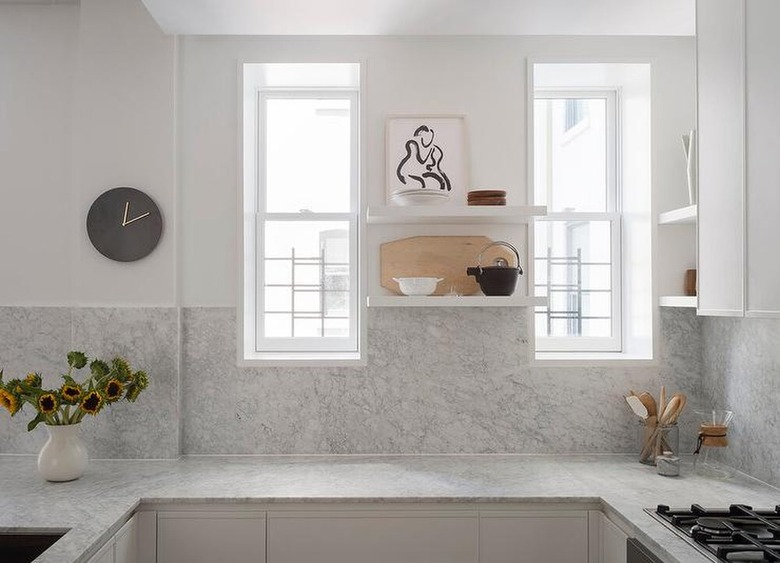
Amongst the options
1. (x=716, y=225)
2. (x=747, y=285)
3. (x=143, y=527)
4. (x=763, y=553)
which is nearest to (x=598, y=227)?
(x=716, y=225)

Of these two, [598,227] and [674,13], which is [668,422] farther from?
[674,13]

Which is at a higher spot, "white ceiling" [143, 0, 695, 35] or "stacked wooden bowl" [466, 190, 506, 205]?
"white ceiling" [143, 0, 695, 35]

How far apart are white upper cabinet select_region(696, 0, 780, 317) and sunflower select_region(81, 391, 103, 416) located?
2177 mm

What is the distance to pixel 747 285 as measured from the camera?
185cm

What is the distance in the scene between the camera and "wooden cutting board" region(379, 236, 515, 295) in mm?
2631

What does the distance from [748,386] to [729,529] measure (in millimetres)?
798

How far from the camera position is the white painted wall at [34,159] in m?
2.70

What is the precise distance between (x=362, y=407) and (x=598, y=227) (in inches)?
54.2

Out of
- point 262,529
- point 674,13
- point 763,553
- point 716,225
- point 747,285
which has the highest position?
point 674,13

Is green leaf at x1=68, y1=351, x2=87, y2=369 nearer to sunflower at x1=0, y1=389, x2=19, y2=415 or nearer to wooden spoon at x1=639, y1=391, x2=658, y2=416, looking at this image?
sunflower at x1=0, y1=389, x2=19, y2=415

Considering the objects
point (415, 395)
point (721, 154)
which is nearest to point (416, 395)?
point (415, 395)

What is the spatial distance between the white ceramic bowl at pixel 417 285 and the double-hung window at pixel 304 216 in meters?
0.40

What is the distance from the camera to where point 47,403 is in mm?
2178

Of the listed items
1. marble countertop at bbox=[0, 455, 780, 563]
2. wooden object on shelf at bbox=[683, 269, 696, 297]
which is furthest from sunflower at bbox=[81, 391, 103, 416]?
wooden object on shelf at bbox=[683, 269, 696, 297]
